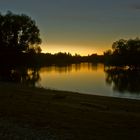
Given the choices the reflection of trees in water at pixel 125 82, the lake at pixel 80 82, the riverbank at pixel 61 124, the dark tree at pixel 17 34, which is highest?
the dark tree at pixel 17 34

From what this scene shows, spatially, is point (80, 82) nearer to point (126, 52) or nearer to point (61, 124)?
point (61, 124)

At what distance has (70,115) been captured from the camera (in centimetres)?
1517

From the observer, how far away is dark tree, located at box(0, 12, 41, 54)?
7100 centimetres

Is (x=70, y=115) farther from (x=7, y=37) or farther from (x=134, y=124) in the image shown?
(x=7, y=37)

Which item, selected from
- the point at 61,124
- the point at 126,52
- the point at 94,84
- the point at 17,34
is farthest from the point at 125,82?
the point at 126,52

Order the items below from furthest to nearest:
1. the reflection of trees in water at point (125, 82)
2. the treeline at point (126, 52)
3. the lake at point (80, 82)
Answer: the treeline at point (126, 52) < the reflection of trees in water at point (125, 82) < the lake at point (80, 82)

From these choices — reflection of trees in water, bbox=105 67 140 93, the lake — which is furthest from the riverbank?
reflection of trees in water, bbox=105 67 140 93

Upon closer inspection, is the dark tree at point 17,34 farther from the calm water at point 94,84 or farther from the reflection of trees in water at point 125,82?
the reflection of trees in water at point 125,82

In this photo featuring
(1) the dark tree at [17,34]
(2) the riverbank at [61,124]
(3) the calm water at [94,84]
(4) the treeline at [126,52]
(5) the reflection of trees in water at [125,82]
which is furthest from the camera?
(4) the treeline at [126,52]

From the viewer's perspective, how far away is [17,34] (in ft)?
241

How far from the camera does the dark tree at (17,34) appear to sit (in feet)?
233

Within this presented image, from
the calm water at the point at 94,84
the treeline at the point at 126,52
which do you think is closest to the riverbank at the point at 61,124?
the calm water at the point at 94,84

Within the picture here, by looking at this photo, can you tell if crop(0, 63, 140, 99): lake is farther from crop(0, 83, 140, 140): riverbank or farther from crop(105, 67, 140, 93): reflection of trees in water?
crop(0, 83, 140, 140): riverbank

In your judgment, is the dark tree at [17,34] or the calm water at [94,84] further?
the dark tree at [17,34]
